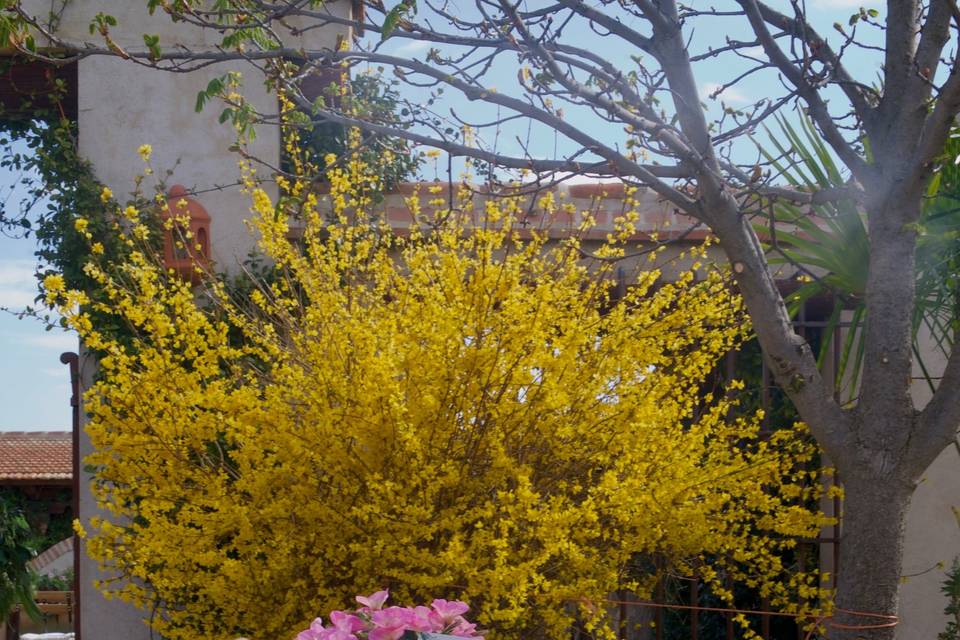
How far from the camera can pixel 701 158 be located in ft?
13.8

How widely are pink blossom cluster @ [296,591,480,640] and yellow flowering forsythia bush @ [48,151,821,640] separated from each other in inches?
79.9

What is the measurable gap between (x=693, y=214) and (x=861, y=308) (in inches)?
69.8

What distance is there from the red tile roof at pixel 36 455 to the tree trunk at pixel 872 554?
12591 mm

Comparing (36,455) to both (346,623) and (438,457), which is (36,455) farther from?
(346,623)

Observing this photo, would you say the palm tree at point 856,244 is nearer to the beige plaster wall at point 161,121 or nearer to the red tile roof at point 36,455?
the beige plaster wall at point 161,121

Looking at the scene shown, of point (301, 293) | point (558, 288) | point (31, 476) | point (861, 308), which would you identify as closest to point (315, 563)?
point (558, 288)

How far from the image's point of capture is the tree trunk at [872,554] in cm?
424

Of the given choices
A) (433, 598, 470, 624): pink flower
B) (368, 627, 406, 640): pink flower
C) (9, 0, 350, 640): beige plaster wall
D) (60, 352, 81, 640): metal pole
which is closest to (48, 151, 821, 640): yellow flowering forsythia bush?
(60, 352, 81, 640): metal pole

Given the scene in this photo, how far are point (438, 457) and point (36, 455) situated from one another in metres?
14.9

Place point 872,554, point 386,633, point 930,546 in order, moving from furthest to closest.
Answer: point 930,546
point 872,554
point 386,633

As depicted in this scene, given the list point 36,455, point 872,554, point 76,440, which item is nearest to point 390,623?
point 872,554

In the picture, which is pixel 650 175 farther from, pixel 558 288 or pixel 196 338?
pixel 196 338

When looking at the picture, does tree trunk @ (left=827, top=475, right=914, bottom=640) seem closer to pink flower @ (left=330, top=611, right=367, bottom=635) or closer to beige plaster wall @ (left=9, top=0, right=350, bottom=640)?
pink flower @ (left=330, top=611, right=367, bottom=635)

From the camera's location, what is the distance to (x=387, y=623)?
2.33m
